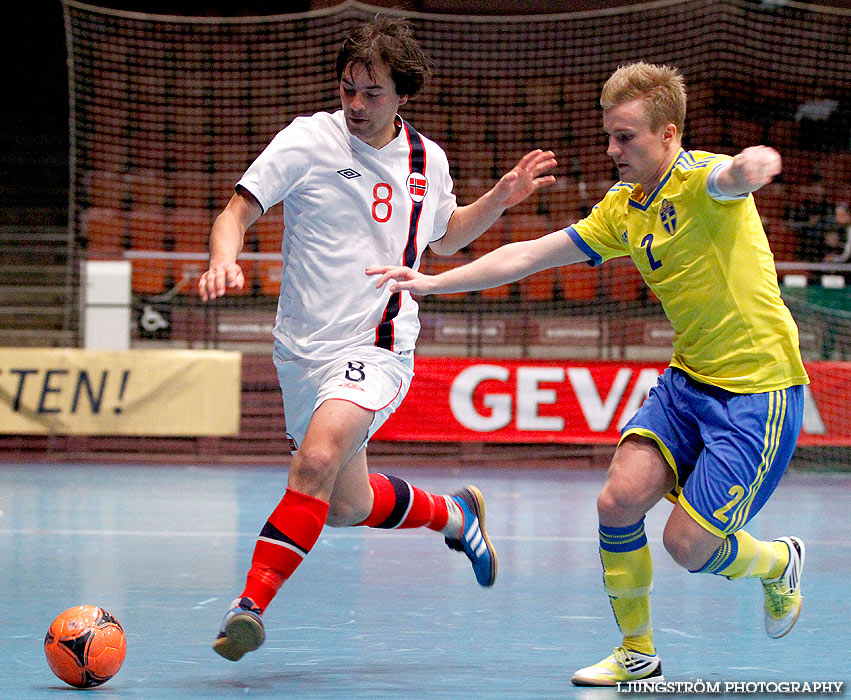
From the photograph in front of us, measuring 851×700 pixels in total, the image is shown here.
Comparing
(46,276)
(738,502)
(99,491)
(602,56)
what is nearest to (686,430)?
(738,502)

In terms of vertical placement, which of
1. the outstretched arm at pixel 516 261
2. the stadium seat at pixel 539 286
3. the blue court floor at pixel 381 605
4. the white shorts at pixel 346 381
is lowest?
the blue court floor at pixel 381 605

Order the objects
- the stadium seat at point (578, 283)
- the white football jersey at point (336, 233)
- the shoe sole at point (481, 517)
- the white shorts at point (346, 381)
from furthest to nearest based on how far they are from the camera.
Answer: the stadium seat at point (578, 283) → the shoe sole at point (481, 517) → the white football jersey at point (336, 233) → the white shorts at point (346, 381)

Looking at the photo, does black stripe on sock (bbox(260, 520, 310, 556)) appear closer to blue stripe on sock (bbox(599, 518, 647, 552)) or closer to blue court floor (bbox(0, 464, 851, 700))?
blue court floor (bbox(0, 464, 851, 700))

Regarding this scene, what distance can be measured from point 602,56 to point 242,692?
40.5ft

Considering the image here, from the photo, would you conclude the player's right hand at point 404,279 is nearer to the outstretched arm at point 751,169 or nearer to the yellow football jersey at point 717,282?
the yellow football jersey at point 717,282

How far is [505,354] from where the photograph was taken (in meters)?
11.2

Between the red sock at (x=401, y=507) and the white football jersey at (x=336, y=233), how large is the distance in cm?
62

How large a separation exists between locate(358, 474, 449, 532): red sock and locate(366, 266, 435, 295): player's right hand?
988mm

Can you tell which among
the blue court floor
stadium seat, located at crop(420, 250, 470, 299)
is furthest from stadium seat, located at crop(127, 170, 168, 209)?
the blue court floor

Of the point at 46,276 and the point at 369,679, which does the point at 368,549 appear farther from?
the point at 46,276

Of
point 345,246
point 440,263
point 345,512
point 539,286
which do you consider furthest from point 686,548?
point 539,286

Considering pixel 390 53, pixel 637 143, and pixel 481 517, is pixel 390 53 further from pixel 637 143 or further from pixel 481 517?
pixel 481 517

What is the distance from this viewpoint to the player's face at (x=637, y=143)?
3.18 meters

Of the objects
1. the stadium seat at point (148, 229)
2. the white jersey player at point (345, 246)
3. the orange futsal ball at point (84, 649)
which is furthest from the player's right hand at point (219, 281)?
the stadium seat at point (148, 229)
